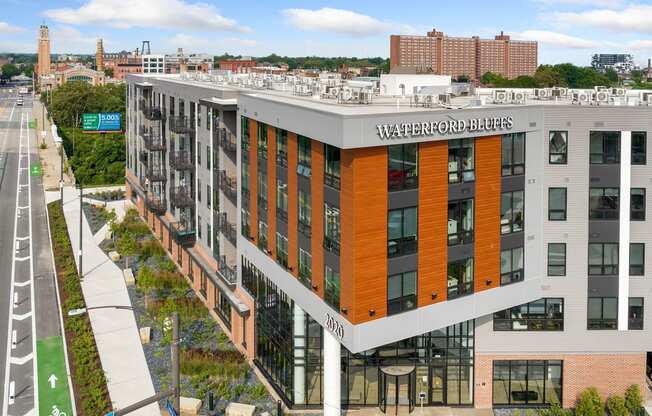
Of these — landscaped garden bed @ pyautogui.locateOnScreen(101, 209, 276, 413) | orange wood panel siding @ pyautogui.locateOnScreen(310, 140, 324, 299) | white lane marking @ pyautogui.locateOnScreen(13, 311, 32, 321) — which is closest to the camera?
orange wood panel siding @ pyautogui.locateOnScreen(310, 140, 324, 299)

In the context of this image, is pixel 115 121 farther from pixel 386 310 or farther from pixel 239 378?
pixel 386 310

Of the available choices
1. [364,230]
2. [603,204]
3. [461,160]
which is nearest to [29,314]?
[364,230]

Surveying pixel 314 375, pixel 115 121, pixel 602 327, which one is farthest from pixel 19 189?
pixel 602 327

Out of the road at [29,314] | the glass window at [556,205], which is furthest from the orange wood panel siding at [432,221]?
the road at [29,314]

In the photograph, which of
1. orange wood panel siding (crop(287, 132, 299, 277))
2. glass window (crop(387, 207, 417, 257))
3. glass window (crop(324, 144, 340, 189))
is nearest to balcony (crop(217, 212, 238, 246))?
orange wood panel siding (crop(287, 132, 299, 277))

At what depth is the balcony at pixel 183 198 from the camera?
173 ft

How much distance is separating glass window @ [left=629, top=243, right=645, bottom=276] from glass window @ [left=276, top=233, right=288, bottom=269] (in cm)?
1759

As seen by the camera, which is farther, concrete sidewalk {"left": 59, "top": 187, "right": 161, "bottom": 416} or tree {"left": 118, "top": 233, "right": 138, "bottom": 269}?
tree {"left": 118, "top": 233, "right": 138, "bottom": 269}

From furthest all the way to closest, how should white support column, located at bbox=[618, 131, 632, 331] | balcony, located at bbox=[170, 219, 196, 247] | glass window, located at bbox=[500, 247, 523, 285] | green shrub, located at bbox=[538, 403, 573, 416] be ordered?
balcony, located at bbox=[170, 219, 196, 247]
white support column, located at bbox=[618, 131, 632, 331]
glass window, located at bbox=[500, 247, 523, 285]
green shrub, located at bbox=[538, 403, 573, 416]

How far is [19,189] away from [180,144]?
5708 centimetres

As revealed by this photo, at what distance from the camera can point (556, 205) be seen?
34.2 metres

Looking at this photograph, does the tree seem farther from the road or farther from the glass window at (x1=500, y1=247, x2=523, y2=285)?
the glass window at (x1=500, y1=247, x2=523, y2=285)

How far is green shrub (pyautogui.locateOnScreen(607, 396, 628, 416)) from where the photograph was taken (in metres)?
33.8

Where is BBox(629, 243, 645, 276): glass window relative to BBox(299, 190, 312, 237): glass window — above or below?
below
